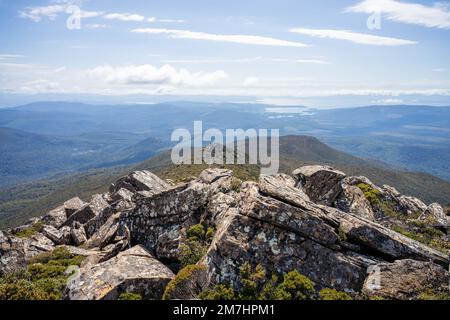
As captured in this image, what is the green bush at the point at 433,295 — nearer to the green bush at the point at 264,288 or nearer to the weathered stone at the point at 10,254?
the green bush at the point at 264,288

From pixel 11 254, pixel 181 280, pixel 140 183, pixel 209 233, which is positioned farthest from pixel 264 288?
pixel 140 183

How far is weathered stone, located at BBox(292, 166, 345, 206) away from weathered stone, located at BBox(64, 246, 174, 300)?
1663 cm

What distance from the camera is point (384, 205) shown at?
112 feet

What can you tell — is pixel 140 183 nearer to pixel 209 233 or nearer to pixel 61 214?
pixel 61 214

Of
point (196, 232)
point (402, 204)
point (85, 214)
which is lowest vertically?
point (85, 214)

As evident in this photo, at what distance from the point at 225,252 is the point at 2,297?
1109 centimetres

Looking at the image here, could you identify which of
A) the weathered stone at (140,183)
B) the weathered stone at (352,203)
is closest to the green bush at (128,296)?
the weathered stone at (352,203)

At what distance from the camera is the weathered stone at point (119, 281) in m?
16.0

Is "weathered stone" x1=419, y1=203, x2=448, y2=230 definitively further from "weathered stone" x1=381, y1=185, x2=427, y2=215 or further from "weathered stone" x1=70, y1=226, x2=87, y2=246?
"weathered stone" x1=70, y1=226, x2=87, y2=246

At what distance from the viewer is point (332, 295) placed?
48.5 feet

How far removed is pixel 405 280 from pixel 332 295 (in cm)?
374

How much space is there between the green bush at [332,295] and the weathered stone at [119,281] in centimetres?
762

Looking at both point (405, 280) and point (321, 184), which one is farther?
point (321, 184)
